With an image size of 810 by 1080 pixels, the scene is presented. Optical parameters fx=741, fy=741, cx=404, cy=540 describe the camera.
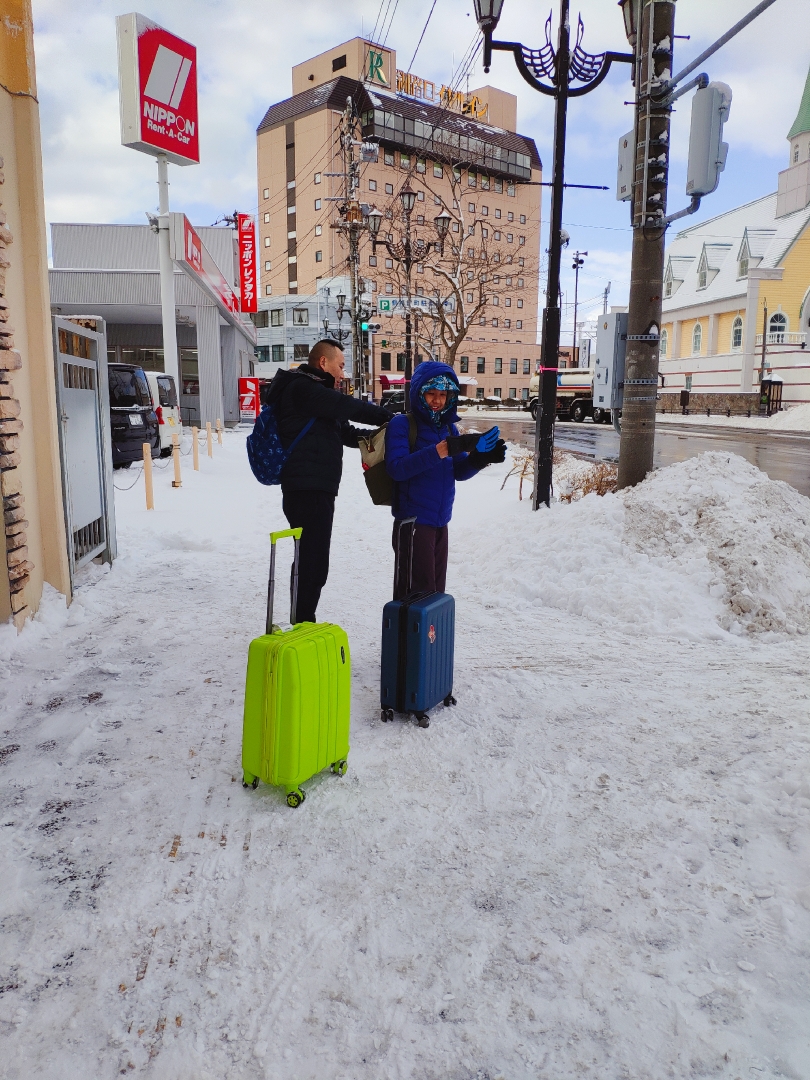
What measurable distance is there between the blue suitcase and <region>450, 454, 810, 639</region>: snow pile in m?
2.17

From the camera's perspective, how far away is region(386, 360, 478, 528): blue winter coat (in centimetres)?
401

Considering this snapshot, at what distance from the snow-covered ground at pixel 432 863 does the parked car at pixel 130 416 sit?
9410 millimetres

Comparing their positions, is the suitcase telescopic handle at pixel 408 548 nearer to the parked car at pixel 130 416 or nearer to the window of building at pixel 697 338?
the parked car at pixel 130 416

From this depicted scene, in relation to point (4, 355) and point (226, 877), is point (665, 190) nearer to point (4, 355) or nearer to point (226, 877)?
point (4, 355)

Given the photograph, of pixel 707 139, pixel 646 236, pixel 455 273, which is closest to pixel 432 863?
pixel 707 139

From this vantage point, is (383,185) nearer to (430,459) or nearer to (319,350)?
(319,350)

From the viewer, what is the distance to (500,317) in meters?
79.2

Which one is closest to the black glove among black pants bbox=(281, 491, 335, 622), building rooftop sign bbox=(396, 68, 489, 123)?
black pants bbox=(281, 491, 335, 622)

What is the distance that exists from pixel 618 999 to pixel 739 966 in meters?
0.42

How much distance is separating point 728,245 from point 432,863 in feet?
180

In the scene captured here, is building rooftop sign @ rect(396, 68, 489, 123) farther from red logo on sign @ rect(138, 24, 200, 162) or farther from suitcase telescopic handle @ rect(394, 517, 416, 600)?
suitcase telescopic handle @ rect(394, 517, 416, 600)

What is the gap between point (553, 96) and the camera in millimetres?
8797

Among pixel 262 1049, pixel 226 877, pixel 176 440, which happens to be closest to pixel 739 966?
pixel 262 1049

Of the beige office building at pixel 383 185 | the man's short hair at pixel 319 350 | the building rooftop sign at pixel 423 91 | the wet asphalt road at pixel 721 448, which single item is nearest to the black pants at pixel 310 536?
the man's short hair at pixel 319 350
